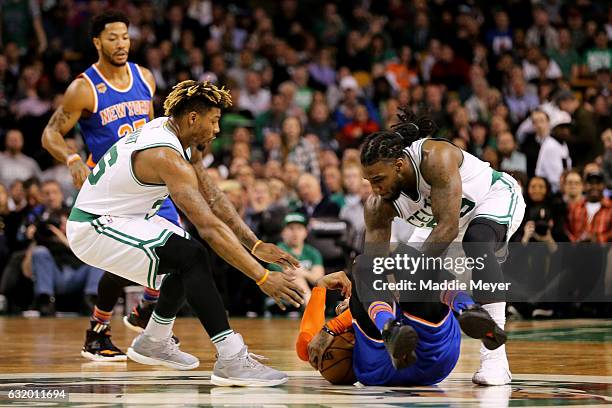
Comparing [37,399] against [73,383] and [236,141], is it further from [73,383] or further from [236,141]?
[236,141]

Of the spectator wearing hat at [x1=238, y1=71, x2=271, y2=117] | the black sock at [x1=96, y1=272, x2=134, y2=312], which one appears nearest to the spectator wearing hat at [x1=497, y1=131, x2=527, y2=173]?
the spectator wearing hat at [x1=238, y1=71, x2=271, y2=117]

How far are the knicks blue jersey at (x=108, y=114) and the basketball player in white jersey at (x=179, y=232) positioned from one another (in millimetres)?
1416

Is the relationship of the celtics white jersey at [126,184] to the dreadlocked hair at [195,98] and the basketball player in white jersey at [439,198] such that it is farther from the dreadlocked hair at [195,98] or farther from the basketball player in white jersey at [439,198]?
the basketball player in white jersey at [439,198]

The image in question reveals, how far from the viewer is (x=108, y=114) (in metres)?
8.09

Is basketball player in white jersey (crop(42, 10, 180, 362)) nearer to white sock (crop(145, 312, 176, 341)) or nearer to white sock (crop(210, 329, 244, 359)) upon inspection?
white sock (crop(145, 312, 176, 341))

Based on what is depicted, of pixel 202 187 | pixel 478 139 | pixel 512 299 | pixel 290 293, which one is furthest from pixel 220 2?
pixel 290 293

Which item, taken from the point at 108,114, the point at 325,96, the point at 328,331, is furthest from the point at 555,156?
the point at 328,331

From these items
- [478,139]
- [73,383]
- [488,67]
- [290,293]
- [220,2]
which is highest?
[220,2]

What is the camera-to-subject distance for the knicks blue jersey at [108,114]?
8086mm

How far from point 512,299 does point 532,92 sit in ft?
17.7

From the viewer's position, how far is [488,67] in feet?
54.7

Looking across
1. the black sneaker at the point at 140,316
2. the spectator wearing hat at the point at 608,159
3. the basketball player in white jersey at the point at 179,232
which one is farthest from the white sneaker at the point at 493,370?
the spectator wearing hat at the point at 608,159

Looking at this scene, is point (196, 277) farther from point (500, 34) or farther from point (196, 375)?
point (500, 34)

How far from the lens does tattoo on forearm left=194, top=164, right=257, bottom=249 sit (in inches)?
253
